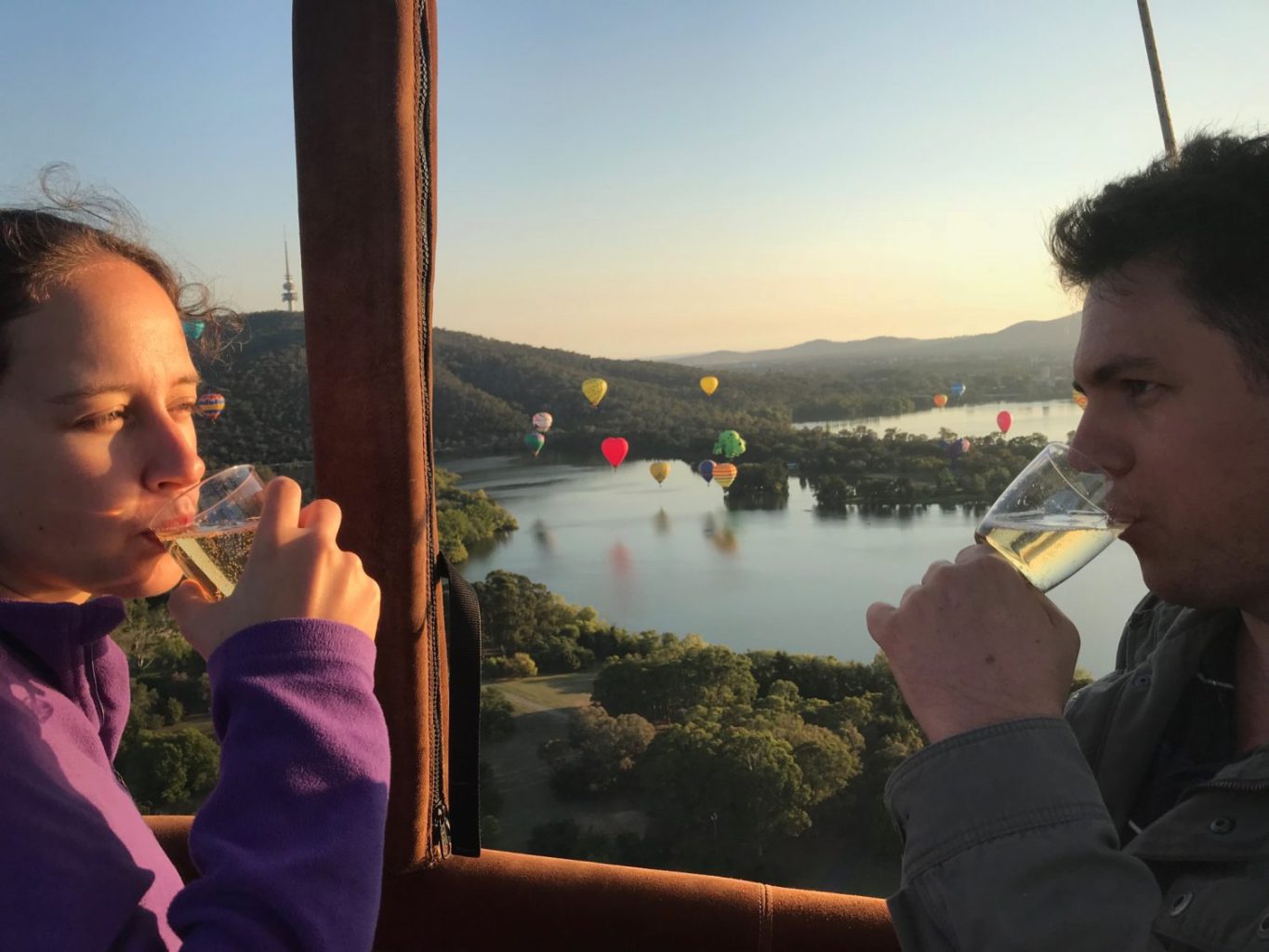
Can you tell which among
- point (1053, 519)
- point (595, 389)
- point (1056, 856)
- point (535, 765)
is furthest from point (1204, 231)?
point (595, 389)

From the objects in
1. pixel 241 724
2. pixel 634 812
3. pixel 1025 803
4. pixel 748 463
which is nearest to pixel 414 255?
pixel 241 724

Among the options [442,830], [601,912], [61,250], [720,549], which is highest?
[61,250]

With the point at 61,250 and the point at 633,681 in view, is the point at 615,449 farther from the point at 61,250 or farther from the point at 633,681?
the point at 61,250

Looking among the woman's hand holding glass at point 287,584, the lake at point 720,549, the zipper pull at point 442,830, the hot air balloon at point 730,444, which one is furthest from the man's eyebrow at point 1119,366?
the hot air balloon at point 730,444

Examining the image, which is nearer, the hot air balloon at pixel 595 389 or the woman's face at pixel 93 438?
the woman's face at pixel 93 438

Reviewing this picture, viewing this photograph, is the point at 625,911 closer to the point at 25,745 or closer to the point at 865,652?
the point at 25,745

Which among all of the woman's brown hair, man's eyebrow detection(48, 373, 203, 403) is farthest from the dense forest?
man's eyebrow detection(48, 373, 203, 403)

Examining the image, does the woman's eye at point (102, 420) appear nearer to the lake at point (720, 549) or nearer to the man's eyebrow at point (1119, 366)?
the man's eyebrow at point (1119, 366)
